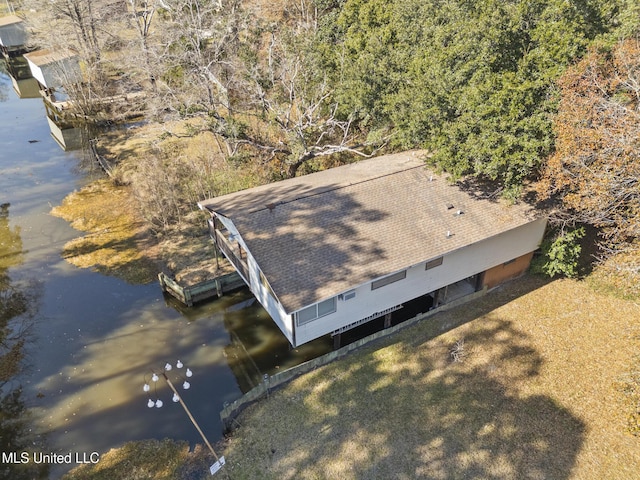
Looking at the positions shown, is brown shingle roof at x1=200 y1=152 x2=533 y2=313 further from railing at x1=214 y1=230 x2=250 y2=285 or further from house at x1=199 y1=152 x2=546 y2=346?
railing at x1=214 y1=230 x2=250 y2=285

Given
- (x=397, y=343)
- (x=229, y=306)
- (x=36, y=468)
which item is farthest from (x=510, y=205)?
(x=36, y=468)

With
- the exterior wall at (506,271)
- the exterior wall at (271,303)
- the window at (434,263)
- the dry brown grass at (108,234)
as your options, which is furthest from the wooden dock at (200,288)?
the exterior wall at (506,271)

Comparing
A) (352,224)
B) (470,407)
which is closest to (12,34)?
(352,224)

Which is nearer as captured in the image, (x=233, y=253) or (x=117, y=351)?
(x=117, y=351)

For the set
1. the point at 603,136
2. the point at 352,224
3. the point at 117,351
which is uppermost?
the point at 603,136

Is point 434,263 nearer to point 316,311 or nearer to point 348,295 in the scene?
point 348,295

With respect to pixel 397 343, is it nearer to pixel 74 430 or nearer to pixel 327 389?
pixel 327 389

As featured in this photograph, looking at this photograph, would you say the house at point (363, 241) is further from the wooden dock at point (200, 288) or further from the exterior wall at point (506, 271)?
the wooden dock at point (200, 288)

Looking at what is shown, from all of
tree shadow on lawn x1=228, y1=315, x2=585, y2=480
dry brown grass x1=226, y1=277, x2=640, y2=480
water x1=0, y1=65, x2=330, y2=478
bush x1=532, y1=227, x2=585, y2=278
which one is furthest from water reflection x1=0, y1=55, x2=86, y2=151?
bush x1=532, y1=227, x2=585, y2=278
